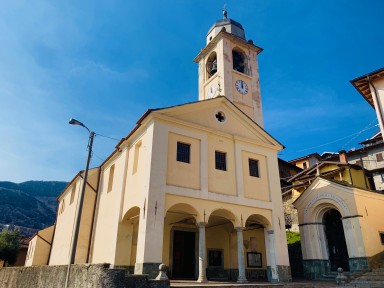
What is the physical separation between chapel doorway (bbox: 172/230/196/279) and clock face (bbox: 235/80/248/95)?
14.4 metres

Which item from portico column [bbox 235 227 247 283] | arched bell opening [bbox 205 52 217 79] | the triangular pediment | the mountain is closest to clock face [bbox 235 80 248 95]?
arched bell opening [bbox 205 52 217 79]

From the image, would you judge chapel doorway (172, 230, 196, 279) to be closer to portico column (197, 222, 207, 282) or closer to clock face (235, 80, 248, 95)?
portico column (197, 222, 207, 282)

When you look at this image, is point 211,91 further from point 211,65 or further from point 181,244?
point 181,244

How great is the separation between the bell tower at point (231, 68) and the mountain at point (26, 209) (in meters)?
78.0

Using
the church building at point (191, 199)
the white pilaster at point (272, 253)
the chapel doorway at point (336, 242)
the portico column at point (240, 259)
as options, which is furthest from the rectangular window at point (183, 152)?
the chapel doorway at point (336, 242)

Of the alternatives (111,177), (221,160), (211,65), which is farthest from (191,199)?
(211,65)

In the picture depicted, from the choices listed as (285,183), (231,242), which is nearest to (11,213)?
(285,183)

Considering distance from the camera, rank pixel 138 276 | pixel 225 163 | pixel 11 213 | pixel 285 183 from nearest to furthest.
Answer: pixel 138 276 < pixel 225 163 < pixel 285 183 < pixel 11 213

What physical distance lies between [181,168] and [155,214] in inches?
106

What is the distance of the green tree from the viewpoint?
34438mm

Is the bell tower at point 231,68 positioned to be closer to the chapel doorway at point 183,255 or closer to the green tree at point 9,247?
the chapel doorway at point 183,255

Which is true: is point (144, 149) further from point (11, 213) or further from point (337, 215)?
point (11, 213)

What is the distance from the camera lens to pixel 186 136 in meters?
15.3

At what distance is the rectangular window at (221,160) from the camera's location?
16.0m
